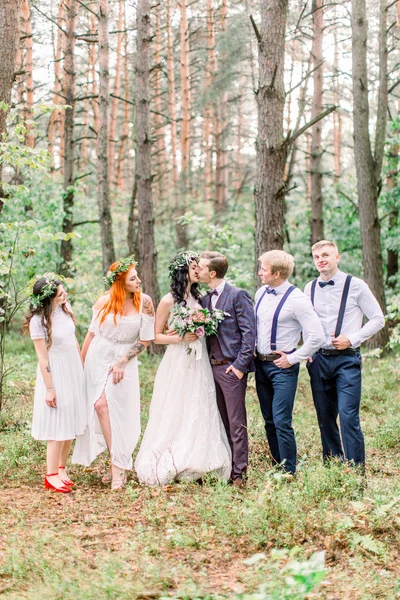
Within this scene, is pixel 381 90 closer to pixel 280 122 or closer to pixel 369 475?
pixel 280 122

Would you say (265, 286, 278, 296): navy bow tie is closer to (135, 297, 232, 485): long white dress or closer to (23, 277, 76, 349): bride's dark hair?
(135, 297, 232, 485): long white dress

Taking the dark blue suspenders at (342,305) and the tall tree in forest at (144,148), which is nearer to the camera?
the dark blue suspenders at (342,305)

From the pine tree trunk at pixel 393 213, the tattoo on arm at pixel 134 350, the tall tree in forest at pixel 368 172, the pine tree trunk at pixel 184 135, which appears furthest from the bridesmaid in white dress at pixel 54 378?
the pine tree trunk at pixel 184 135

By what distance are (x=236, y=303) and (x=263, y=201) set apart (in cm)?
321

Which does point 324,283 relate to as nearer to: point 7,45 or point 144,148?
point 7,45

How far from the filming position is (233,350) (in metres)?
6.15

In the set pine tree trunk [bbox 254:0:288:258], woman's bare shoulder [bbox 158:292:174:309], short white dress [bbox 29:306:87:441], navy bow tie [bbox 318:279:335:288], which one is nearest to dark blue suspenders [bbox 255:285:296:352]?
navy bow tie [bbox 318:279:335:288]

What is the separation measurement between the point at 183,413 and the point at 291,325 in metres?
1.46

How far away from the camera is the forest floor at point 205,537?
12.1 ft

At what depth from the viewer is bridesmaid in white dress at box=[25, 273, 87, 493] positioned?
20.4ft

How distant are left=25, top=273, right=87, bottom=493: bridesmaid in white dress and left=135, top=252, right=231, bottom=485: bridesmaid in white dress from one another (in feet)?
2.64

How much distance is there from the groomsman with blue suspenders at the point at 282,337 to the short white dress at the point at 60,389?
6.26ft

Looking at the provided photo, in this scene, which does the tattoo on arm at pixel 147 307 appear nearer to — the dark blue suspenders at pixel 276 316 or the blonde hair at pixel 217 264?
the blonde hair at pixel 217 264

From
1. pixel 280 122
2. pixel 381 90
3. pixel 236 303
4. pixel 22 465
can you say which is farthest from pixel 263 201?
pixel 381 90
